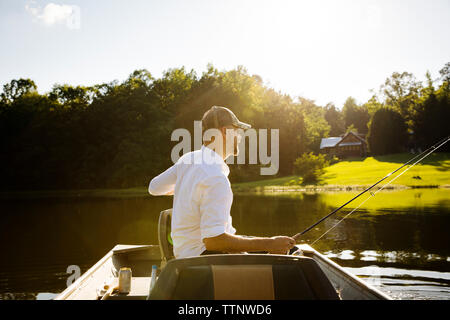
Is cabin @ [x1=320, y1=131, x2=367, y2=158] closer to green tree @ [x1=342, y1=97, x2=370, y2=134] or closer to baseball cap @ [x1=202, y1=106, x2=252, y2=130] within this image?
green tree @ [x1=342, y1=97, x2=370, y2=134]

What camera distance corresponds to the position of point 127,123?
47.0 meters

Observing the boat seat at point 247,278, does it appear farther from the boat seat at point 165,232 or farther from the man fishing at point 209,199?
the boat seat at point 165,232

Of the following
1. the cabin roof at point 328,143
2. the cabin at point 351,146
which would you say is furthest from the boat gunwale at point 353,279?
the cabin roof at point 328,143

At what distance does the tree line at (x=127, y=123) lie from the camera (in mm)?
44938

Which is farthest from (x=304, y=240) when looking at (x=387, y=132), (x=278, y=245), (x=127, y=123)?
(x=387, y=132)

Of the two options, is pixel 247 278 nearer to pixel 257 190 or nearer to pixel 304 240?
pixel 304 240

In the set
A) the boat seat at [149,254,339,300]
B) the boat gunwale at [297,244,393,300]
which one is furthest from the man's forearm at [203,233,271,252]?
the boat gunwale at [297,244,393,300]

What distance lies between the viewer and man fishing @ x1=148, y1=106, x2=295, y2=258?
2428 millimetres

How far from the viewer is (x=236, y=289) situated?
2.01 metres

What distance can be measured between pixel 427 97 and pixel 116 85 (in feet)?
139

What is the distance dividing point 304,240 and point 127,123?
3868cm

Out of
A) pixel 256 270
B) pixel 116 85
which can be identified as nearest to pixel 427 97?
pixel 116 85

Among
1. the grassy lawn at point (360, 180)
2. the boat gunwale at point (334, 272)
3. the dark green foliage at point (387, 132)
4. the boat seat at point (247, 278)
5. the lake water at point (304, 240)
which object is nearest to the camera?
the boat seat at point (247, 278)

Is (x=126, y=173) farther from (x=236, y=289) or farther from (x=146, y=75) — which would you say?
(x=236, y=289)
